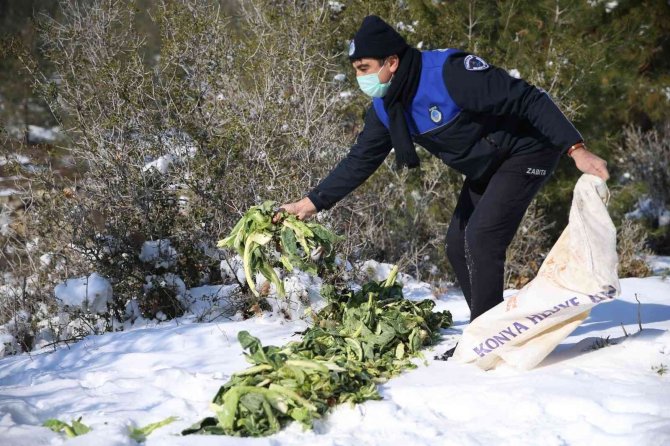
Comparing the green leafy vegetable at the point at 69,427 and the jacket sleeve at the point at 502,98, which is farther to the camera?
the jacket sleeve at the point at 502,98

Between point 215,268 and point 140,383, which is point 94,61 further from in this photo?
point 140,383

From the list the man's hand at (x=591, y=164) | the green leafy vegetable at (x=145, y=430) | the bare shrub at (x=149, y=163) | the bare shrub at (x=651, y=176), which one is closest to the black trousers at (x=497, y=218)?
the man's hand at (x=591, y=164)

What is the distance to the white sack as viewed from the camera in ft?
11.3

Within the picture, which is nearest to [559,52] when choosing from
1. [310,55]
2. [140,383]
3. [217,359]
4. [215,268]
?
[310,55]

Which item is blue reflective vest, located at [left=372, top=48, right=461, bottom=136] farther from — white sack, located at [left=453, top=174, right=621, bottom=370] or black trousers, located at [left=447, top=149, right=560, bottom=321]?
→ white sack, located at [left=453, top=174, right=621, bottom=370]

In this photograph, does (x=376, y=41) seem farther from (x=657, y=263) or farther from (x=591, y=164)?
(x=657, y=263)

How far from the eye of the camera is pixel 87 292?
18.5ft

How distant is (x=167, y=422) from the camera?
313 centimetres

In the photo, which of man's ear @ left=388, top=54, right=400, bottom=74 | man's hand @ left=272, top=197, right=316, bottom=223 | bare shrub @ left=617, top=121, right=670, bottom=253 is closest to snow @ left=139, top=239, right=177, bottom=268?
man's hand @ left=272, top=197, right=316, bottom=223

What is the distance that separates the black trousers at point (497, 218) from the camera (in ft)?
12.6

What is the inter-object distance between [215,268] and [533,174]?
11.3 ft

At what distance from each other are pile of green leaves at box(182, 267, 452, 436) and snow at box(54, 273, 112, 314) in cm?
204

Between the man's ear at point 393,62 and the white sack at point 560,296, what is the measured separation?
1.05 metres

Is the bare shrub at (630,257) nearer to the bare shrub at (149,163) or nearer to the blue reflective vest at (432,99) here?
the bare shrub at (149,163)
